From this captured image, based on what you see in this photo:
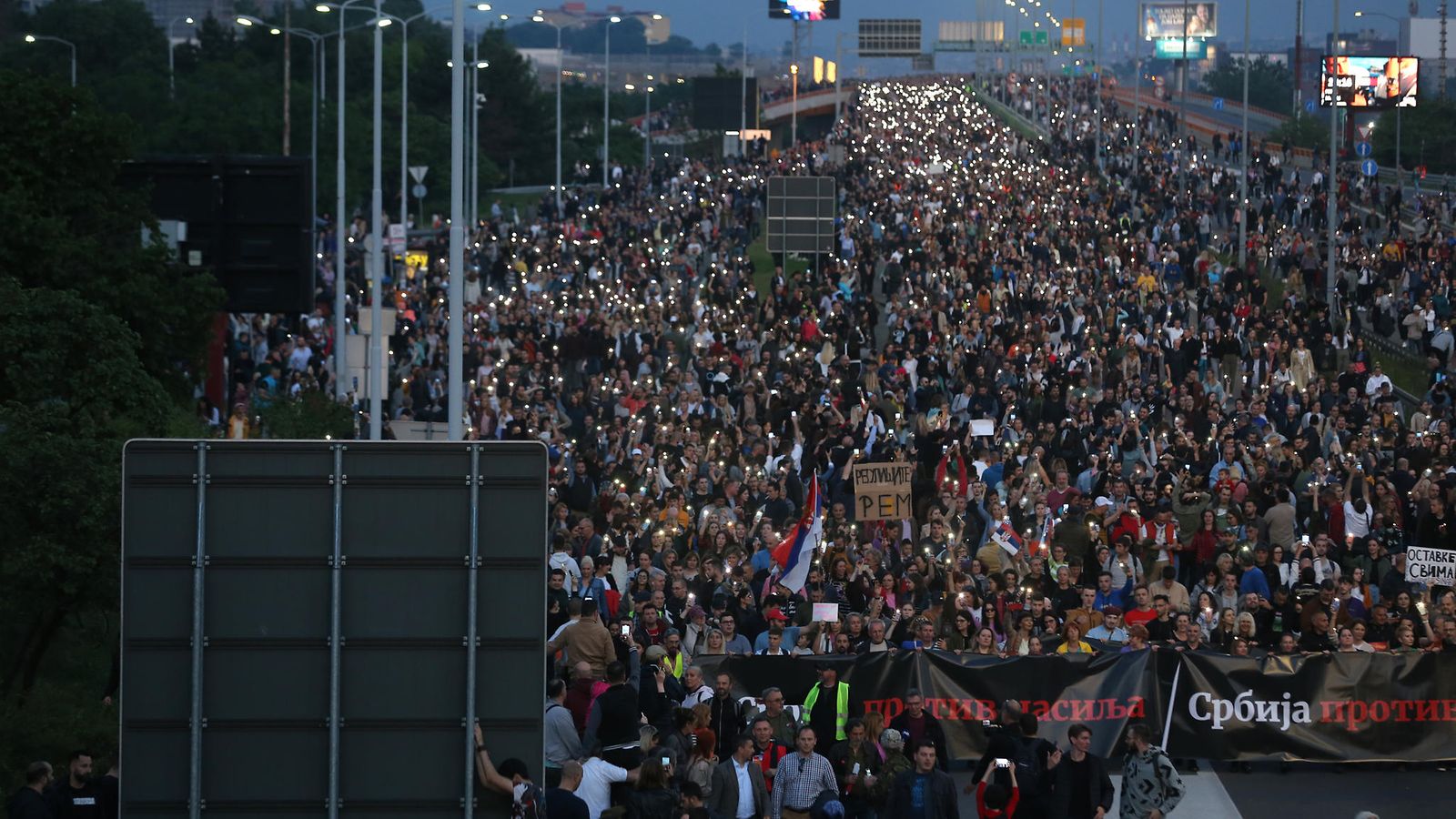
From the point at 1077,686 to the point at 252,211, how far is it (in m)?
14.6

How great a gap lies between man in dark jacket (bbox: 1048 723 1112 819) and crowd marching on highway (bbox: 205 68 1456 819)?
0.02 meters

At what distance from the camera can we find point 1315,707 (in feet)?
54.5

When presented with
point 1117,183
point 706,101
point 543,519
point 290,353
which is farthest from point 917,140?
point 543,519

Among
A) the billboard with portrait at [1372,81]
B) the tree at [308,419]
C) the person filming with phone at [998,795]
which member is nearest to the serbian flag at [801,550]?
the person filming with phone at [998,795]

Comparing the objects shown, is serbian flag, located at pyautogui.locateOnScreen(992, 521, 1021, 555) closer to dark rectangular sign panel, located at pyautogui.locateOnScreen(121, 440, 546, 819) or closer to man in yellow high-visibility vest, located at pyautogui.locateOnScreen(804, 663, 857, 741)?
man in yellow high-visibility vest, located at pyautogui.locateOnScreen(804, 663, 857, 741)

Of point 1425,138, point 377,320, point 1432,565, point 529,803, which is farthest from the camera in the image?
point 1425,138

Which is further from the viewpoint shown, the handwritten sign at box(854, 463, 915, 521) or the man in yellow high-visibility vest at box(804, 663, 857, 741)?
the handwritten sign at box(854, 463, 915, 521)

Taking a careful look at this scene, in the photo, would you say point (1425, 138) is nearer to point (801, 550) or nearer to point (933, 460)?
point (933, 460)

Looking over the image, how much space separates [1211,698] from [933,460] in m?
10.3

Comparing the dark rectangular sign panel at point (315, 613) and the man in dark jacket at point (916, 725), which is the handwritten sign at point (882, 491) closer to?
the man in dark jacket at point (916, 725)

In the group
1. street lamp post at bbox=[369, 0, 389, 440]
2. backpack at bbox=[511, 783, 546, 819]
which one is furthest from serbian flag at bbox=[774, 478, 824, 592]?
backpack at bbox=[511, 783, 546, 819]

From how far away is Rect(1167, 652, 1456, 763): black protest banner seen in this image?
16.6 metres

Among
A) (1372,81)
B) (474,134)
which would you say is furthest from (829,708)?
(1372,81)

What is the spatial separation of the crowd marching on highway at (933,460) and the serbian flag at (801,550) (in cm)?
5
